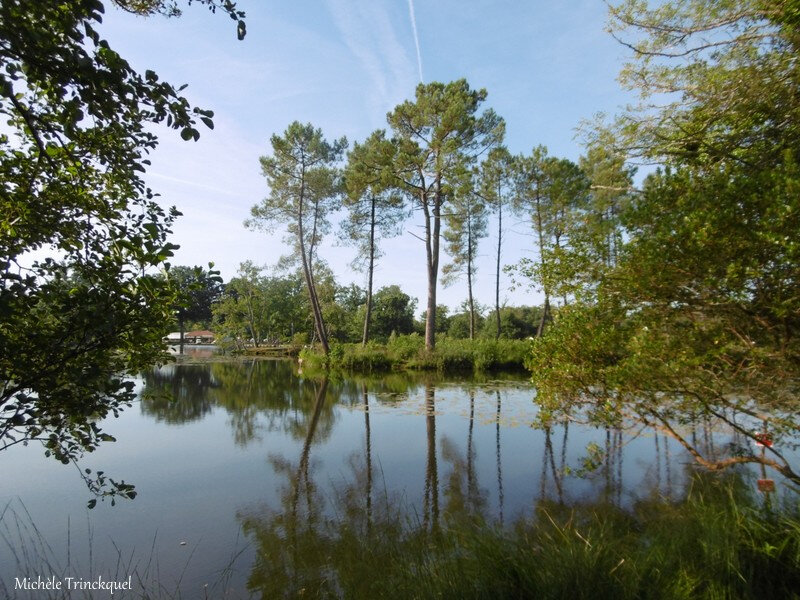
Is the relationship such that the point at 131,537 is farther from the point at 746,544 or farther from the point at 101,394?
the point at 746,544

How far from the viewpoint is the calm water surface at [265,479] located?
4.13m

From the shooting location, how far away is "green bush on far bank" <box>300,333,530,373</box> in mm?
19875

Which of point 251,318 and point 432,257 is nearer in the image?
point 432,257

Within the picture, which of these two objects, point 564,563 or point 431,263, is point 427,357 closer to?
point 431,263

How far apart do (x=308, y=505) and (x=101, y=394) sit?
139 inches

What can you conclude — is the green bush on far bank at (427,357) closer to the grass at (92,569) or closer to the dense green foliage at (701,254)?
the dense green foliage at (701,254)

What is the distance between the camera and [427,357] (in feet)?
65.7

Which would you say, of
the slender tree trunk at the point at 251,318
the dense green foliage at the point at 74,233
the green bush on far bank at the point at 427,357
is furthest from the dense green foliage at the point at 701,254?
the slender tree trunk at the point at 251,318

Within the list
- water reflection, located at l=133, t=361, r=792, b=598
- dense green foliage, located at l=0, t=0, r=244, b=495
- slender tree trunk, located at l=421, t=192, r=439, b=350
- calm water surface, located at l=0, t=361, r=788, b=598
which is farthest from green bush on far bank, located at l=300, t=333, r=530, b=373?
dense green foliage, located at l=0, t=0, r=244, b=495

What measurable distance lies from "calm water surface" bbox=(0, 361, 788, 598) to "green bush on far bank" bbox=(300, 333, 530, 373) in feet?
28.9

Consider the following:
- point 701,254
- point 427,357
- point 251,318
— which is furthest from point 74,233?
point 251,318

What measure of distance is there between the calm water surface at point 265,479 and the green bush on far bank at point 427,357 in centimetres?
881

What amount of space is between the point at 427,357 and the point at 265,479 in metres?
14.2

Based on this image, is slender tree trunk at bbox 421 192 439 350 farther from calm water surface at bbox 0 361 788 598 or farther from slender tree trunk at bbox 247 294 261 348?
slender tree trunk at bbox 247 294 261 348
